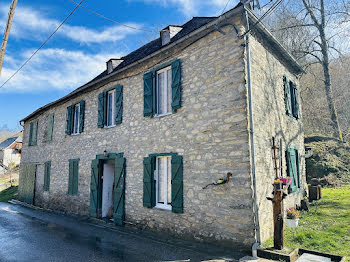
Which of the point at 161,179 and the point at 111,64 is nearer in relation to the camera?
the point at 161,179

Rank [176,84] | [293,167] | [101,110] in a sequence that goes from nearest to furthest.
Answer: [176,84] → [293,167] → [101,110]

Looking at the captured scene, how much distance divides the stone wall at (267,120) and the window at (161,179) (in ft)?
6.95

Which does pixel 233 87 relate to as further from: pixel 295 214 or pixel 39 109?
pixel 39 109

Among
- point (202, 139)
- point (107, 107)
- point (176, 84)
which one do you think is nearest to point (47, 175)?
point (107, 107)

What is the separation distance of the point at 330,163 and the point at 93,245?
1167cm

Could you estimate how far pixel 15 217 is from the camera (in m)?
10.3

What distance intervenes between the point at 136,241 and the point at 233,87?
469 centimetres

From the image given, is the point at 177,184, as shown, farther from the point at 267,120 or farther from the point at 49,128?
the point at 49,128

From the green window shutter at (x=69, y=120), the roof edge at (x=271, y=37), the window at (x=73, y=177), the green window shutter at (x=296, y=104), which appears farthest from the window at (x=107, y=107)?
the green window shutter at (x=296, y=104)

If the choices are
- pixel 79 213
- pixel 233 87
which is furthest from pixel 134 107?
pixel 79 213

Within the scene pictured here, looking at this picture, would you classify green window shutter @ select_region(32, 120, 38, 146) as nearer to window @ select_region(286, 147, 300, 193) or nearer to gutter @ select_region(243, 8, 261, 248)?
gutter @ select_region(243, 8, 261, 248)

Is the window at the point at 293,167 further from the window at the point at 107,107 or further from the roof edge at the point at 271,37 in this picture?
the window at the point at 107,107

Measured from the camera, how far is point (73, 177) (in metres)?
10.4

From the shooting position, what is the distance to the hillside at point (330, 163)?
11313 millimetres
